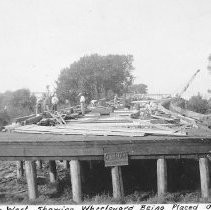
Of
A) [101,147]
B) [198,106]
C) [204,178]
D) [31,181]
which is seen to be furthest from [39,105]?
[198,106]

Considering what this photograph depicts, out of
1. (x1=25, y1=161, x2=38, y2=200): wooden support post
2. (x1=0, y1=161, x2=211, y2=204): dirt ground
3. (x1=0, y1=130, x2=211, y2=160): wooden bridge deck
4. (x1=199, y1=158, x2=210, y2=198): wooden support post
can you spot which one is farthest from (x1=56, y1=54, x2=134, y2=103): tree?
(x1=199, y1=158, x2=210, y2=198): wooden support post

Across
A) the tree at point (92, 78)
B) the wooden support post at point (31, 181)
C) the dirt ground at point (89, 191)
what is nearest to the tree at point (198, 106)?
the tree at point (92, 78)

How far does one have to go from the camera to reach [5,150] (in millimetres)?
10570

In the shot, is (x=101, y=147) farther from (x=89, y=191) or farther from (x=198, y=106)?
(x=198, y=106)

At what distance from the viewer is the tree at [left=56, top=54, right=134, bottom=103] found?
6122 cm

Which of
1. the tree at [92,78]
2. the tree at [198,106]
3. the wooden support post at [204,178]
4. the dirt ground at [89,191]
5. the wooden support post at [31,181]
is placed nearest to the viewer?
the wooden support post at [204,178]

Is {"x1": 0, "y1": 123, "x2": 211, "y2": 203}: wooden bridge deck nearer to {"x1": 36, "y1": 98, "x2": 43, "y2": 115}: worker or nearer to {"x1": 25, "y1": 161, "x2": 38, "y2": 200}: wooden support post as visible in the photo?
{"x1": 25, "y1": 161, "x2": 38, "y2": 200}: wooden support post

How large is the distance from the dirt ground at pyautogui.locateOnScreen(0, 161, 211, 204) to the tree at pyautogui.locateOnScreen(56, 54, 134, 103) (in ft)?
146

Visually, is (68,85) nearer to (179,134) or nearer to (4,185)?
(4,185)

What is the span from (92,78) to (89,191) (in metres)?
49.5

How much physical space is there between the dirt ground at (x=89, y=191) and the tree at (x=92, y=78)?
44.6 metres

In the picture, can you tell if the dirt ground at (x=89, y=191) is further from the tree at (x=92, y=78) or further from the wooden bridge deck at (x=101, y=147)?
the tree at (x=92, y=78)

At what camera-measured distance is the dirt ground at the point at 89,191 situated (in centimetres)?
1055

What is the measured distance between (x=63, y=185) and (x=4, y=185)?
2.93m
